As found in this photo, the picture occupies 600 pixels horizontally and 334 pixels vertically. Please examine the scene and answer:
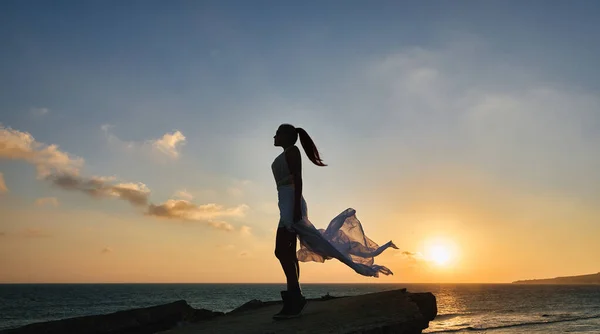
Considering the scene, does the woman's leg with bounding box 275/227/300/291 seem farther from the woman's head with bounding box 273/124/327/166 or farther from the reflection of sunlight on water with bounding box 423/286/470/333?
the reflection of sunlight on water with bounding box 423/286/470/333

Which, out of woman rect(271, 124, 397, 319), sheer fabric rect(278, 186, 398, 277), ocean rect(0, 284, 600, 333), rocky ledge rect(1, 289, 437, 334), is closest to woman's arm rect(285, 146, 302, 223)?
woman rect(271, 124, 397, 319)

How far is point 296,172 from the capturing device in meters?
7.38

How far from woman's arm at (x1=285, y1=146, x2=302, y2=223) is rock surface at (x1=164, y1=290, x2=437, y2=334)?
1535 millimetres

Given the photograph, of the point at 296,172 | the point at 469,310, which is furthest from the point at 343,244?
the point at 469,310

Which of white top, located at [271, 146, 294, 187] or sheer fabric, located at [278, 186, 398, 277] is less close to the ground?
white top, located at [271, 146, 294, 187]

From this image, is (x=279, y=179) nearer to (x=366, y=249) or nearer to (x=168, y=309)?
(x=366, y=249)

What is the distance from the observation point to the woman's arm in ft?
23.9

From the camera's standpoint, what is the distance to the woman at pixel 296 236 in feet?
24.0

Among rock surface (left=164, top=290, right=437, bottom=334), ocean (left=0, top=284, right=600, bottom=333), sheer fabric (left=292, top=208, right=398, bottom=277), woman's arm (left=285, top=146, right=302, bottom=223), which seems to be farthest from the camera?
ocean (left=0, top=284, right=600, bottom=333)

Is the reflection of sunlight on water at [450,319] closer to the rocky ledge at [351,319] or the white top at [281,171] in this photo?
the rocky ledge at [351,319]

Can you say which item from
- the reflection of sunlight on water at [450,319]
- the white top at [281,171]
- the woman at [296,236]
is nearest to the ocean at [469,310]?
the reflection of sunlight on water at [450,319]

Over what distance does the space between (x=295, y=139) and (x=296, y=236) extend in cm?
153

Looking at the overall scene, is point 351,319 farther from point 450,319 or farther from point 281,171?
point 450,319

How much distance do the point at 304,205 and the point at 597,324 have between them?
3585 centimetres
